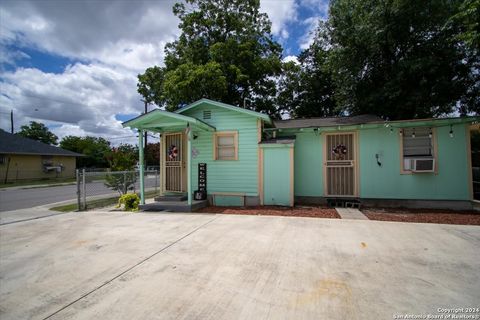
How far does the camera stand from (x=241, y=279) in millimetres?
2936

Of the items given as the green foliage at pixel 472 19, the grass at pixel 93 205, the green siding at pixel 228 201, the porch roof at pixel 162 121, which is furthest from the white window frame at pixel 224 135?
the green foliage at pixel 472 19

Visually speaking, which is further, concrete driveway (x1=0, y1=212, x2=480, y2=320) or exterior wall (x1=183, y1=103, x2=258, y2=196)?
exterior wall (x1=183, y1=103, x2=258, y2=196)

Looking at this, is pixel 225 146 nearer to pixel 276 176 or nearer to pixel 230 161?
pixel 230 161

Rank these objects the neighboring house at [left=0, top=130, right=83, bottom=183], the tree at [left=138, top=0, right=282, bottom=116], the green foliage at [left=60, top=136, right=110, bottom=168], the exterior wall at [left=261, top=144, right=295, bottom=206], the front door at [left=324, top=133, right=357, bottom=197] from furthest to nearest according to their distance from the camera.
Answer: the green foliage at [left=60, top=136, right=110, bottom=168] → the neighboring house at [left=0, top=130, right=83, bottom=183] → the tree at [left=138, top=0, right=282, bottom=116] → the front door at [left=324, top=133, right=357, bottom=197] → the exterior wall at [left=261, top=144, right=295, bottom=206]

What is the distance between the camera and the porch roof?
711 cm

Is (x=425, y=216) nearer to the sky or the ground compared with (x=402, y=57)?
nearer to the ground

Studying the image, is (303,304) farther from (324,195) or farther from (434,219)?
(324,195)

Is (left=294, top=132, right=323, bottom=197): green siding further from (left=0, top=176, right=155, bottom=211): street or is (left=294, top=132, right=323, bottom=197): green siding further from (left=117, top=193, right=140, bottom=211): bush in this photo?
(left=0, top=176, right=155, bottom=211): street

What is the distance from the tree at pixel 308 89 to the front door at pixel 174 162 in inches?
522

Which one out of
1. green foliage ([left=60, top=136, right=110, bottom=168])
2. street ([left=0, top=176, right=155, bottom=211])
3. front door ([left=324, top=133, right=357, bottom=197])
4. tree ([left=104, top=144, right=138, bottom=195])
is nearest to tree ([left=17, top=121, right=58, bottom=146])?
green foliage ([left=60, top=136, right=110, bottom=168])

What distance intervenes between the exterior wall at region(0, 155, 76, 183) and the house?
79.3ft

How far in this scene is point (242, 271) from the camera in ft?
10.3

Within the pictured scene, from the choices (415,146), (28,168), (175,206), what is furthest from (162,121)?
(28,168)

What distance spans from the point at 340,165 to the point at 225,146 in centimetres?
417
